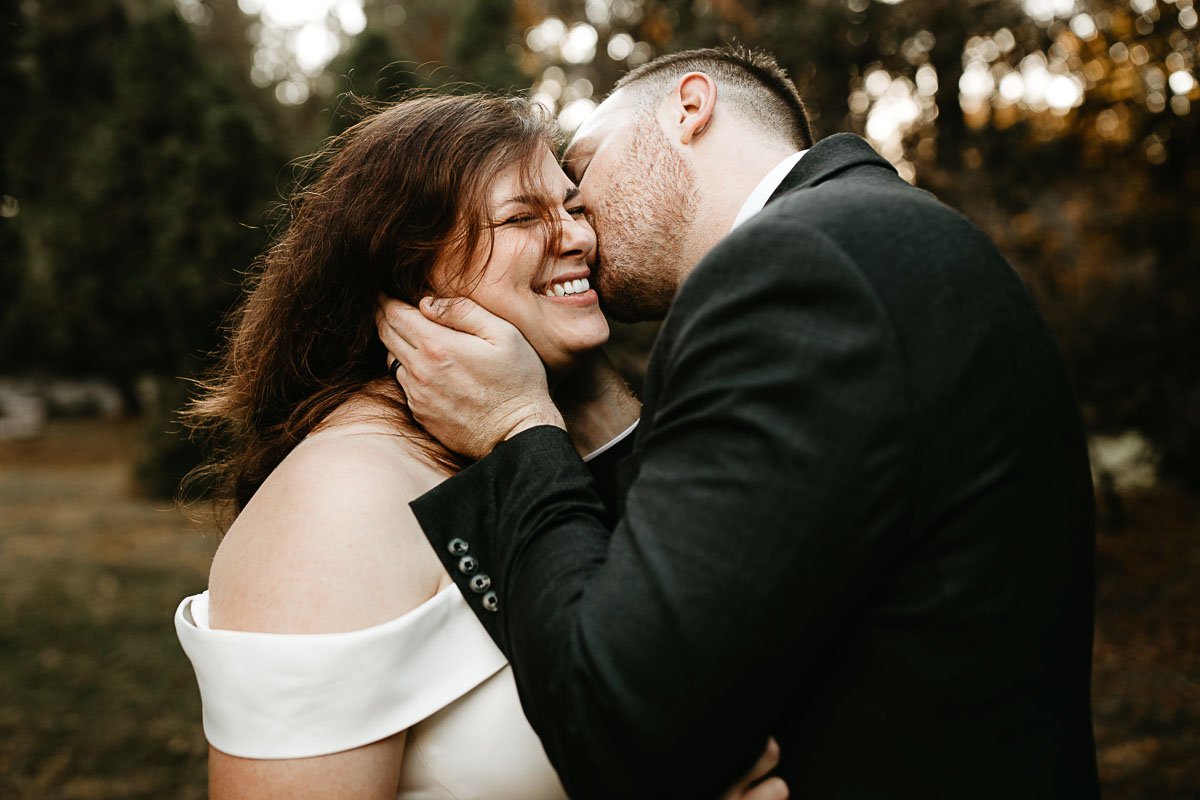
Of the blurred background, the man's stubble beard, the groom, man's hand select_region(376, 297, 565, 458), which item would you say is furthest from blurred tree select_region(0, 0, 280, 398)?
the groom

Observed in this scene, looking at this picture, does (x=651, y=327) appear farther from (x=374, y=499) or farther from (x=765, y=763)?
(x=765, y=763)

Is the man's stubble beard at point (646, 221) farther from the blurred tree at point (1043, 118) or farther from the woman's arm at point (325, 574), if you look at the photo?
the blurred tree at point (1043, 118)

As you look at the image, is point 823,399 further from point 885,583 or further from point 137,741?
point 137,741

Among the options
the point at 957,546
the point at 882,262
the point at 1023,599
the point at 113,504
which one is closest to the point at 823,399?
the point at 882,262

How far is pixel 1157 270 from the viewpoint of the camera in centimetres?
909

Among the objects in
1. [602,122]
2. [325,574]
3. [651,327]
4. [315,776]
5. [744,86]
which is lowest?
[651,327]

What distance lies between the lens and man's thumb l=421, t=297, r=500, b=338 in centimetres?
205

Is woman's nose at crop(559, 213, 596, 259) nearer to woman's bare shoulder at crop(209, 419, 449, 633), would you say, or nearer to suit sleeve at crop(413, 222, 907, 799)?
woman's bare shoulder at crop(209, 419, 449, 633)

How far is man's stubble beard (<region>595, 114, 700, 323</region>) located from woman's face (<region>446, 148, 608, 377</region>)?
9cm

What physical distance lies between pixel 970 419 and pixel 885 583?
280 millimetres

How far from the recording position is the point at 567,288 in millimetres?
2469

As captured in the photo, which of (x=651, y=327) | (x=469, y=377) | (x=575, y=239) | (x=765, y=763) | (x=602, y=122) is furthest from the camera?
(x=651, y=327)

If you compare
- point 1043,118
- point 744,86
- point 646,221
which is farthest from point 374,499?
point 1043,118

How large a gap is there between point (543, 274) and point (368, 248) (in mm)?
454
